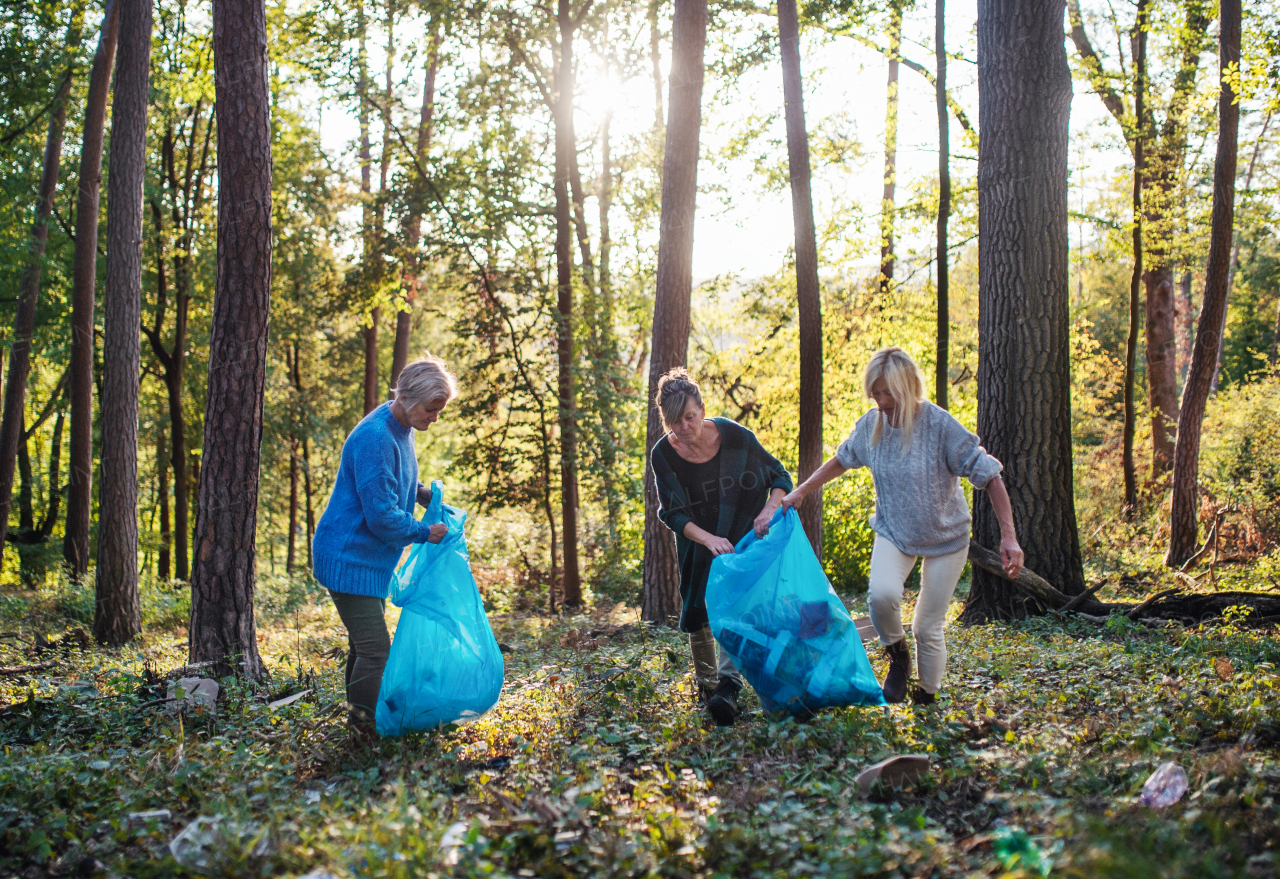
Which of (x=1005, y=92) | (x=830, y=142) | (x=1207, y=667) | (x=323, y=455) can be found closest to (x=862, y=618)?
(x=1207, y=667)

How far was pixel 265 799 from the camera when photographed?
3014 mm

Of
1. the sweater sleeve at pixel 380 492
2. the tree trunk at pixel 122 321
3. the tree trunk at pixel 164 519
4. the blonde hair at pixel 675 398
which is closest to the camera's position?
the sweater sleeve at pixel 380 492

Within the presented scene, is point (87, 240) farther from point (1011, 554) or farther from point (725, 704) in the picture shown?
point (1011, 554)

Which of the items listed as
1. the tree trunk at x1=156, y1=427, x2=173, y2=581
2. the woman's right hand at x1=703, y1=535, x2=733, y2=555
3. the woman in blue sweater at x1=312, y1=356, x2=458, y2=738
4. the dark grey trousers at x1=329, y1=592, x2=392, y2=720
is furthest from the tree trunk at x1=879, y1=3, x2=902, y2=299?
the tree trunk at x1=156, y1=427, x2=173, y2=581

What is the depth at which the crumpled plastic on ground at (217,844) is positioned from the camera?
238 cm

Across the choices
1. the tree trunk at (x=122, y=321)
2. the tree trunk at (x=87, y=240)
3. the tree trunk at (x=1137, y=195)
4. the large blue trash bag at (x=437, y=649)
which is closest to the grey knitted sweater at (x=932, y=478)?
the large blue trash bag at (x=437, y=649)

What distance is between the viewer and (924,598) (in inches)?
153

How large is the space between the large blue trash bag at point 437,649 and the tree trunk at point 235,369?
1.89 meters

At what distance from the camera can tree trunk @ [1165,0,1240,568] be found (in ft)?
30.6

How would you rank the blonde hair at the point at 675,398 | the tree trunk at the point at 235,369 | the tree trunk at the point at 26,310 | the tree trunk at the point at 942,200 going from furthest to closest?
the tree trunk at the point at 26,310, the tree trunk at the point at 942,200, the tree trunk at the point at 235,369, the blonde hair at the point at 675,398

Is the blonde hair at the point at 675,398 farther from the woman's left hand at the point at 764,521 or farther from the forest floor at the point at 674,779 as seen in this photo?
the forest floor at the point at 674,779

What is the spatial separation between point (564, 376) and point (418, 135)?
192 inches

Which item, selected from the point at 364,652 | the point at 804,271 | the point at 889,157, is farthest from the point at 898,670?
the point at 889,157

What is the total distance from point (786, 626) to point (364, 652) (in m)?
1.93
